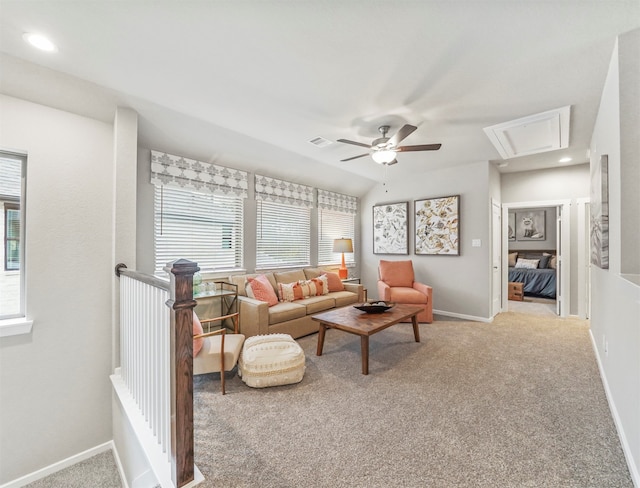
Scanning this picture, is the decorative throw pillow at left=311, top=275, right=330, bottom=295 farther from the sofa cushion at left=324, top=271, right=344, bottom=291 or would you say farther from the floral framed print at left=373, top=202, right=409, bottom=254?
the floral framed print at left=373, top=202, right=409, bottom=254

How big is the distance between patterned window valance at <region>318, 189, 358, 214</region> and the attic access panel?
285 centimetres

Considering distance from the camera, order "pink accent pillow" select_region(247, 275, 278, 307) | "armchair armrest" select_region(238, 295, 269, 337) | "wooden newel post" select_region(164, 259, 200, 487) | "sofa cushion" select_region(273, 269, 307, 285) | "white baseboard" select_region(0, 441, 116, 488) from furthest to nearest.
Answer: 1. "sofa cushion" select_region(273, 269, 307, 285)
2. "pink accent pillow" select_region(247, 275, 278, 307)
3. "armchair armrest" select_region(238, 295, 269, 337)
4. "white baseboard" select_region(0, 441, 116, 488)
5. "wooden newel post" select_region(164, 259, 200, 487)

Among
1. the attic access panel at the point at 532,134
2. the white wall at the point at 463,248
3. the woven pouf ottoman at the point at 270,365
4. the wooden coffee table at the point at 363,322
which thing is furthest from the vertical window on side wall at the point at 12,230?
the white wall at the point at 463,248

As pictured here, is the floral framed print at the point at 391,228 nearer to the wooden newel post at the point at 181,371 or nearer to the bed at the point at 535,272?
the bed at the point at 535,272

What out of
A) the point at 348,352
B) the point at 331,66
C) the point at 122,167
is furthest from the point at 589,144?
the point at 122,167

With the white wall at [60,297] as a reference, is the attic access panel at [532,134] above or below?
above

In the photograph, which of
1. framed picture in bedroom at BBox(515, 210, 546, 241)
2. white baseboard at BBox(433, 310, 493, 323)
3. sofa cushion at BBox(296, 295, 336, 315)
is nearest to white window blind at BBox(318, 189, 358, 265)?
sofa cushion at BBox(296, 295, 336, 315)

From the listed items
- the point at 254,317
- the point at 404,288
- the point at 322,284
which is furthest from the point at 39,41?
the point at 404,288

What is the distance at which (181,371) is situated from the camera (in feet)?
4.26

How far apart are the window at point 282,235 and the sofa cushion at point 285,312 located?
99 centimetres

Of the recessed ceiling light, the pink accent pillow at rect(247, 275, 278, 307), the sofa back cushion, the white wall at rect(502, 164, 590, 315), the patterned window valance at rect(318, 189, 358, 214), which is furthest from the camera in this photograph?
the patterned window valance at rect(318, 189, 358, 214)

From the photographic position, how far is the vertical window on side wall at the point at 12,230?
219 cm

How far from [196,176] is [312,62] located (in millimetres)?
2324

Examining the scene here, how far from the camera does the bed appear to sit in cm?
635
